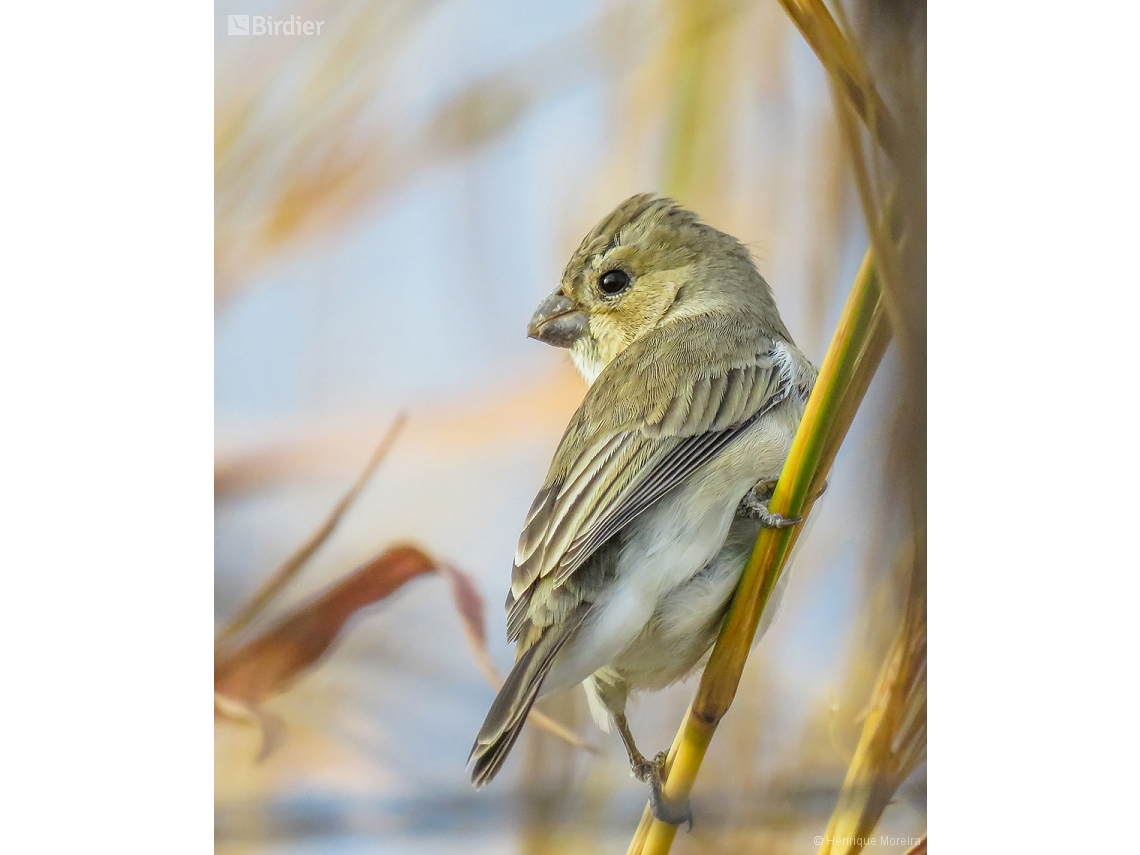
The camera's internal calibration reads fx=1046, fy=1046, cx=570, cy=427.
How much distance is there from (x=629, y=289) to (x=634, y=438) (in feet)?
0.74

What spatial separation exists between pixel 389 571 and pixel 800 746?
0.59m

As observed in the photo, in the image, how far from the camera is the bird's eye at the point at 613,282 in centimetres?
137

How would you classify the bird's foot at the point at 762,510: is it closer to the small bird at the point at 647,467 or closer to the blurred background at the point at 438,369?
the small bird at the point at 647,467

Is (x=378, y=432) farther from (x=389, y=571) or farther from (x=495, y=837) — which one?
(x=495, y=837)

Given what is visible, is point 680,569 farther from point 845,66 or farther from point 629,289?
point 845,66

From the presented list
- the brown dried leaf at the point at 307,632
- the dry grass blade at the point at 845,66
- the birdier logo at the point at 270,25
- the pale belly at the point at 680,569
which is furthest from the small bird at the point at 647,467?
the birdier logo at the point at 270,25

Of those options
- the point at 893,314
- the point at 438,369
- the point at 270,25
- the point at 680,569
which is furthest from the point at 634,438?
the point at 270,25

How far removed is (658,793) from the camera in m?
1.35

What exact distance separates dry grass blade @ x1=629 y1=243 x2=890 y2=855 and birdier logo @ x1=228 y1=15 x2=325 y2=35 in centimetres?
78

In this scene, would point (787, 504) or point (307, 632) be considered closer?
point (787, 504)

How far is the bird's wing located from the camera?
1224mm

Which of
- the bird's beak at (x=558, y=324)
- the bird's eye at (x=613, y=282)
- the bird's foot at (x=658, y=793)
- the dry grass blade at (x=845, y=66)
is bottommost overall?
the bird's foot at (x=658, y=793)

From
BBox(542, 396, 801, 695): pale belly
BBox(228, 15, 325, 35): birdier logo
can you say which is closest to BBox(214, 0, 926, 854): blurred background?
BBox(228, 15, 325, 35): birdier logo

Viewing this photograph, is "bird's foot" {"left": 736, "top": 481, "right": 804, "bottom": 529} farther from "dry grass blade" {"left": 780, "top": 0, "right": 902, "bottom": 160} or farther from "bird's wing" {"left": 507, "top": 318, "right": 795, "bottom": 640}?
"dry grass blade" {"left": 780, "top": 0, "right": 902, "bottom": 160}
